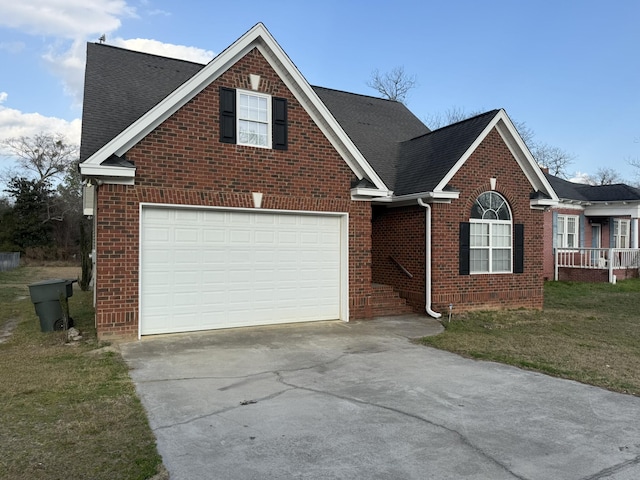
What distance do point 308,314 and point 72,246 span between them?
161 ft

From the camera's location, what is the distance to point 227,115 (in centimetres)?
1042

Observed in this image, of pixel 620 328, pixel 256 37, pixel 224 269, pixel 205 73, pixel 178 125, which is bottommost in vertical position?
pixel 620 328

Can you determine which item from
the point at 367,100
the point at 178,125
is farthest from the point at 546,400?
the point at 367,100

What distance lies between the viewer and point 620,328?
11.6m

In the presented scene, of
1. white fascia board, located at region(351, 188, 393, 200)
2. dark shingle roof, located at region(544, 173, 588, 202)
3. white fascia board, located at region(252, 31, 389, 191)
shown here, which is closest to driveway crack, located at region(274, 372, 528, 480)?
white fascia board, located at region(351, 188, 393, 200)

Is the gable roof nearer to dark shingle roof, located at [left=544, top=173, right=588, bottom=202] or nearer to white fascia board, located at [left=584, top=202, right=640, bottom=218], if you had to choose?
dark shingle roof, located at [left=544, top=173, right=588, bottom=202]

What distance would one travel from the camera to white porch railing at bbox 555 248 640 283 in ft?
74.6

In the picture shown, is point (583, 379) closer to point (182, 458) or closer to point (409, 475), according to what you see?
point (409, 475)

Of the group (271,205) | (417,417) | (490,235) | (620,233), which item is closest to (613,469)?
(417,417)

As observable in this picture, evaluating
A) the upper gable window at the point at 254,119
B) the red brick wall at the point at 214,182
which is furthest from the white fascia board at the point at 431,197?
the upper gable window at the point at 254,119

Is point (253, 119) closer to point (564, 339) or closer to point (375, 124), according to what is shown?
point (375, 124)

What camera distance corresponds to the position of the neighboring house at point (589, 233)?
22.7 m

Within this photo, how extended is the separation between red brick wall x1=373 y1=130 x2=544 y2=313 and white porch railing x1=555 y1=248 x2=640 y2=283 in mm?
9909

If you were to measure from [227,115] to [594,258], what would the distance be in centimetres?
1986
